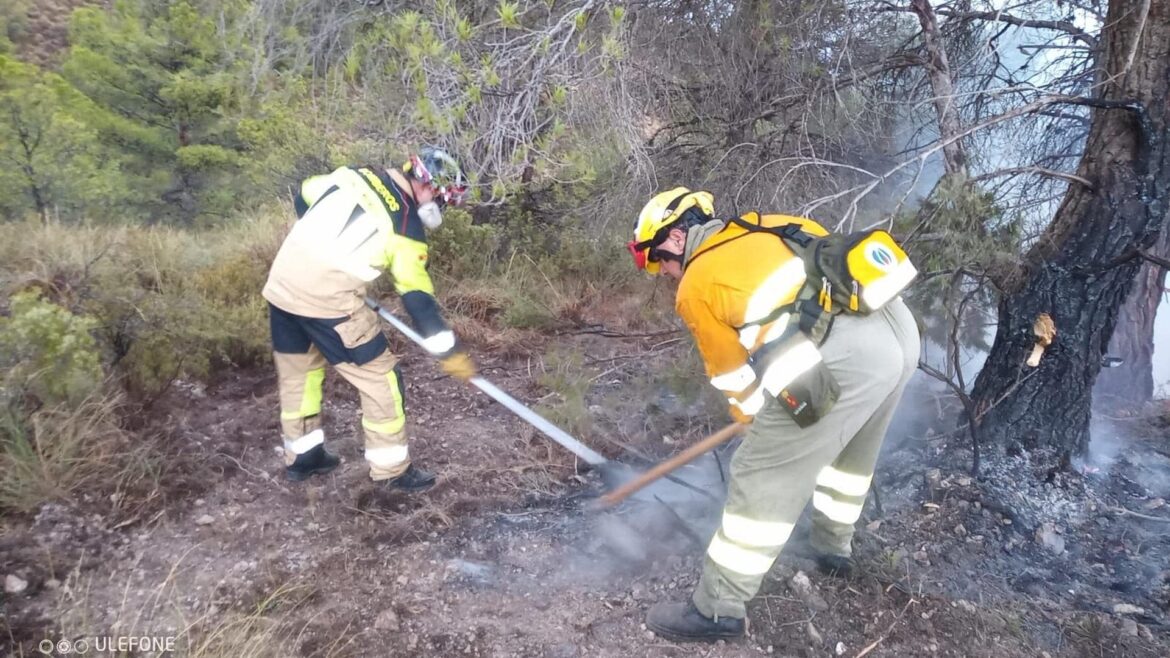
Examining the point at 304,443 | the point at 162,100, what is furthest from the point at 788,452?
the point at 162,100

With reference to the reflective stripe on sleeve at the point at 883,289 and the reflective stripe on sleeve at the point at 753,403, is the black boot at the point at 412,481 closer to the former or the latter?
the reflective stripe on sleeve at the point at 753,403

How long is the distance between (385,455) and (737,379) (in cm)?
194

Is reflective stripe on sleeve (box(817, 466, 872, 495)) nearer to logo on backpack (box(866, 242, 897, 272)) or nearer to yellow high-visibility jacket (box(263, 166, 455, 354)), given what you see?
logo on backpack (box(866, 242, 897, 272))

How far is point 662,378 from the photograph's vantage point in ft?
14.4

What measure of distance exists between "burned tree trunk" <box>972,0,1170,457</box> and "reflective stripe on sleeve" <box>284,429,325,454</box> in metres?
3.59

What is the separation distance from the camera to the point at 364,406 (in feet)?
11.5

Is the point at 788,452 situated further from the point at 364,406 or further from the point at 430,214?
the point at 364,406

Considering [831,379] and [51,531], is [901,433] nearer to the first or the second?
[831,379]

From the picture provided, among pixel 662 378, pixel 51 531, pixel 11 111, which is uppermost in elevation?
pixel 11 111

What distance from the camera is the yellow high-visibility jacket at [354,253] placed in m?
3.20

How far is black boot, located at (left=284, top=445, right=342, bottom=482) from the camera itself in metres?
3.70

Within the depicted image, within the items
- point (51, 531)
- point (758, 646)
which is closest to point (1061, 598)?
point (758, 646)

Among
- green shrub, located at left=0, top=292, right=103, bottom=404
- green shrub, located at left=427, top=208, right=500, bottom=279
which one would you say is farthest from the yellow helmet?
green shrub, located at left=427, top=208, right=500, bottom=279

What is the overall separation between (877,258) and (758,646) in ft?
5.08
